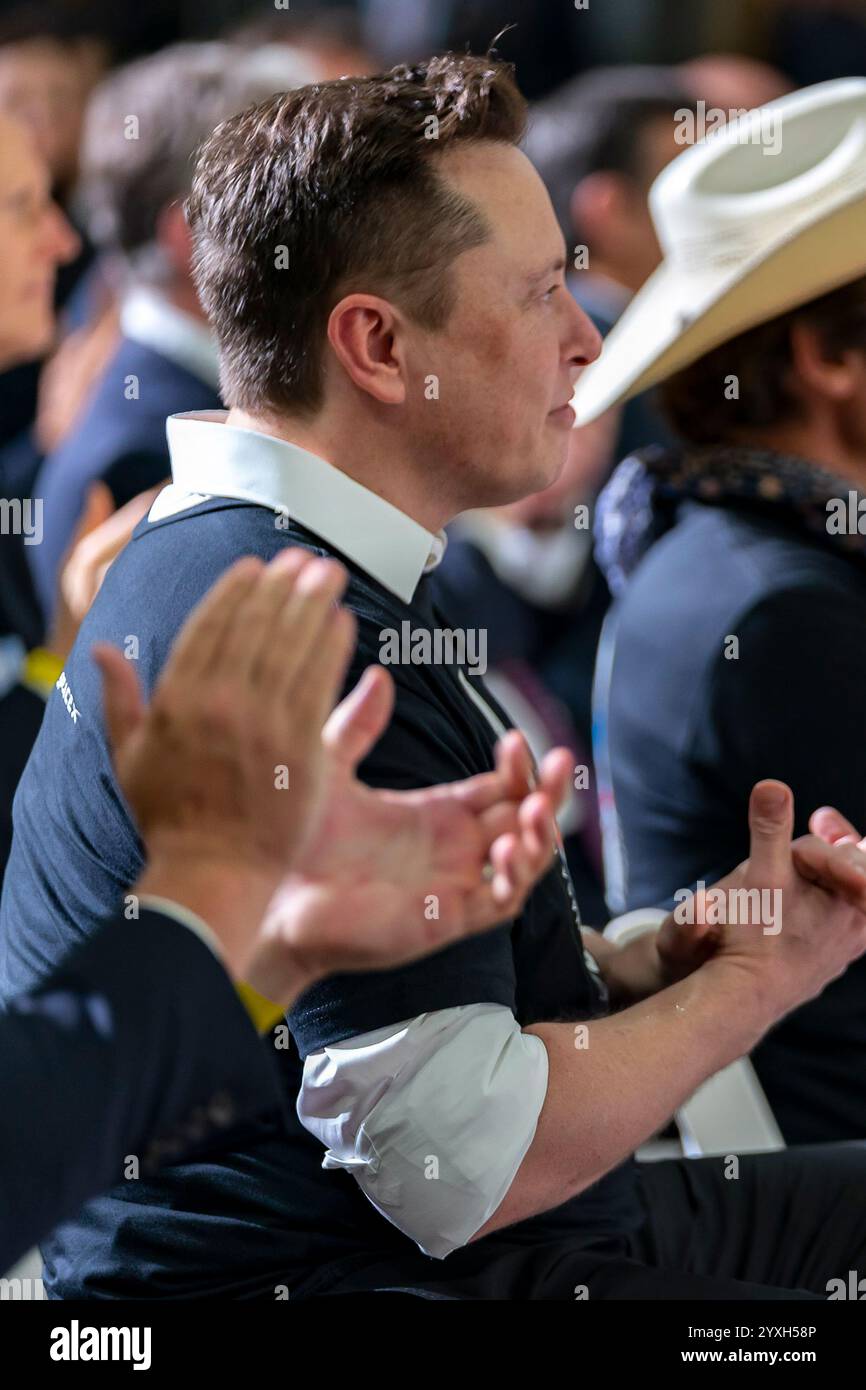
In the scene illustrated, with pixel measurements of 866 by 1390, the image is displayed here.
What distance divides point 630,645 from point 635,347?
393 millimetres

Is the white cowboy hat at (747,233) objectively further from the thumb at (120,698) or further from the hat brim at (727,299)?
the thumb at (120,698)

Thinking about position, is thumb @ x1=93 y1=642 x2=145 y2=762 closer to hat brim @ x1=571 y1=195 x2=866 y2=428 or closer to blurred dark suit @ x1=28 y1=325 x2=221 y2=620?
hat brim @ x1=571 y1=195 x2=866 y2=428

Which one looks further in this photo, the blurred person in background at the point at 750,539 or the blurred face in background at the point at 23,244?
the blurred face in background at the point at 23,244

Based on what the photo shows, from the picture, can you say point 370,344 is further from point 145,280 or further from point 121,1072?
point 145,280

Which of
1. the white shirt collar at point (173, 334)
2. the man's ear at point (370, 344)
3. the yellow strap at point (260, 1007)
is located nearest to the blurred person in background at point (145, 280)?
the white shirt collar at point (173, 334)

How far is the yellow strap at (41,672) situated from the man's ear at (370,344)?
1.84 ft

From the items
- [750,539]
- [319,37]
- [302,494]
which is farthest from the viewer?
[319,37]

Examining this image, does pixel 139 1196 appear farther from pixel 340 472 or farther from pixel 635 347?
pixel 635 347

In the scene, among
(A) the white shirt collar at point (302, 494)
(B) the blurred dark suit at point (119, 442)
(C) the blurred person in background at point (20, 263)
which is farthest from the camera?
(B) the blurred dark suit at point (119, 442)

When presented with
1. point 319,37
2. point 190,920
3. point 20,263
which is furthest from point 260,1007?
point 319,37

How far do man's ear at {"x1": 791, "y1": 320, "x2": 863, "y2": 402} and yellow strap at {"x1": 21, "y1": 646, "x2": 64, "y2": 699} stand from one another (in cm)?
94

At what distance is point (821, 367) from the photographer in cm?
208

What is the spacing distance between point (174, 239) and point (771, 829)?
185 cm

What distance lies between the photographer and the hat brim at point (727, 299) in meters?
2.01
